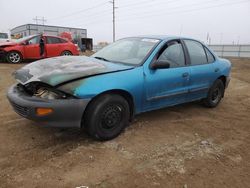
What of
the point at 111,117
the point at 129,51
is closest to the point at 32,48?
the point at 129,51

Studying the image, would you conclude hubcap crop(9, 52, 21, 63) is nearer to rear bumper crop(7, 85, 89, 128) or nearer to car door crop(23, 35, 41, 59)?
car door crop(23, 35, 41, 59)

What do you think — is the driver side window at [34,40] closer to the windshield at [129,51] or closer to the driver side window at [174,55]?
the windshield at [129,51]

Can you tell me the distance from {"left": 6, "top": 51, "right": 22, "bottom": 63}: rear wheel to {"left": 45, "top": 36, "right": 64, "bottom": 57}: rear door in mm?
1281

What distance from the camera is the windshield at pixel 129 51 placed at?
4.16 m

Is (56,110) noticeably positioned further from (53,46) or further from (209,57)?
(53,46)

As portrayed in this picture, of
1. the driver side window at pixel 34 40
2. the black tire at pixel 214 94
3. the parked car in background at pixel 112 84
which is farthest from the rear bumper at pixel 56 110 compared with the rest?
the driver side window at pixel 34 40

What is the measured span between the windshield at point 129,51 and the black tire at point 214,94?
1.83 m

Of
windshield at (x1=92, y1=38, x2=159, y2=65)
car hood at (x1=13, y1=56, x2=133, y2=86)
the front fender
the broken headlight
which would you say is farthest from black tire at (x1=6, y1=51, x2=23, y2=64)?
the front fender

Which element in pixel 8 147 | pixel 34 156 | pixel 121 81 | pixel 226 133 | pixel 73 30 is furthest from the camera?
pixel 73 30

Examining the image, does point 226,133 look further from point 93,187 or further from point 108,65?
point 93,187

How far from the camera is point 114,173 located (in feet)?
9.45

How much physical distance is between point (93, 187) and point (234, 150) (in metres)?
2.14

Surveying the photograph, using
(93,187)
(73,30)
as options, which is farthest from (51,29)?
(93,187)

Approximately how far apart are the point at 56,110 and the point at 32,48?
972 cm
